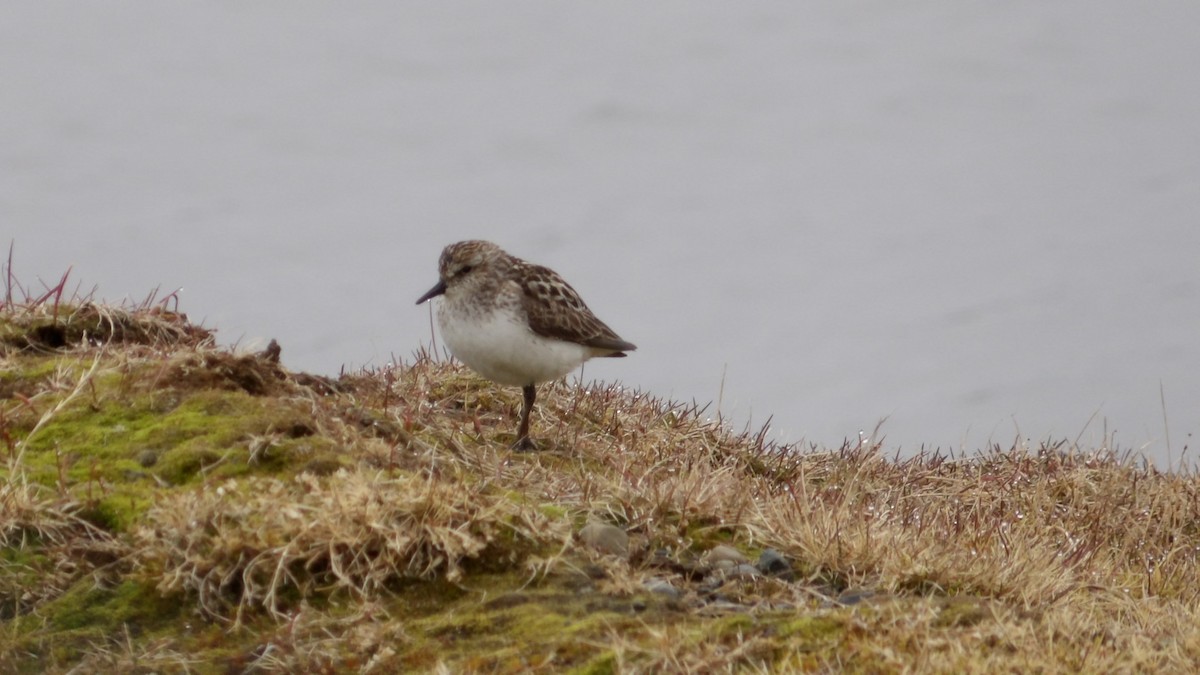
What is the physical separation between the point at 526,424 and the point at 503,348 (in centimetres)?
46

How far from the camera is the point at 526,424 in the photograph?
335 inches

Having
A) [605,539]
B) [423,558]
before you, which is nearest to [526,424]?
[605,539]

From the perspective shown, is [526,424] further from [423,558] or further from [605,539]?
[423,558]

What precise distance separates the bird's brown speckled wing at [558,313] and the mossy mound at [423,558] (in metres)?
1.19

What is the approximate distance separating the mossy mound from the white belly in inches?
32.0

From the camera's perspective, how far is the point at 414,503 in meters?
5.89

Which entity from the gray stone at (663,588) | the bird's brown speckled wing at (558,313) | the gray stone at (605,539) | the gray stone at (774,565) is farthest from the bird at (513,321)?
the gray stone at (663,588)

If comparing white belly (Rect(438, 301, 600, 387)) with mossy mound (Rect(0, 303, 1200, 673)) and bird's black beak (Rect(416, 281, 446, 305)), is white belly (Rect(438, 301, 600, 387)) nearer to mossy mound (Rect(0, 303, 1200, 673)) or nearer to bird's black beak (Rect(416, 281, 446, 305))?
bird's black beak (Rect(416, 281, 446, 305))

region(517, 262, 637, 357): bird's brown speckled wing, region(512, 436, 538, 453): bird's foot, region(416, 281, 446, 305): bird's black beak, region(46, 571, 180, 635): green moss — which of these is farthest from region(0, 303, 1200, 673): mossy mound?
region(416, 281, 446, 305): bird's black beak

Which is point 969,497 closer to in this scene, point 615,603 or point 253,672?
point 615,603

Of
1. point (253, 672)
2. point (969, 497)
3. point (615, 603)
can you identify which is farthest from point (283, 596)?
point (969, 497)

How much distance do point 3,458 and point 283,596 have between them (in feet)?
5.24

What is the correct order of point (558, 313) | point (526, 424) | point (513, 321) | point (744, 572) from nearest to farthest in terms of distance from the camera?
point (744, 572) < point (526, 424) < point (513, 321) < point (558, 313)

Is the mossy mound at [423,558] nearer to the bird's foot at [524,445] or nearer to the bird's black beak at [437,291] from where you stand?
the bird's foot at [524,445]
